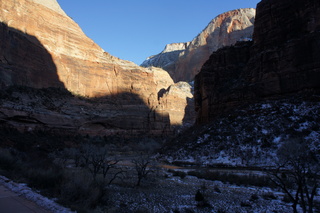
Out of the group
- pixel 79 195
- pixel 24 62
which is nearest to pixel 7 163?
pixel 79 195

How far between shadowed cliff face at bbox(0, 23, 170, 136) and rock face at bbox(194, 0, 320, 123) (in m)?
28.5

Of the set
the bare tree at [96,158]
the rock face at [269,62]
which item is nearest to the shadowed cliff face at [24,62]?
the bare tree at [96,158]

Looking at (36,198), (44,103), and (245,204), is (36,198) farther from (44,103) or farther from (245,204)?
(44,103)

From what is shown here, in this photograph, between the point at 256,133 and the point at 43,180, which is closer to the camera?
the point at 43,180

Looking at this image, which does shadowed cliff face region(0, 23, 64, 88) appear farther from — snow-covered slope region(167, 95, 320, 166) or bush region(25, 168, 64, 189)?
bush region(25, 168, 64, 189)

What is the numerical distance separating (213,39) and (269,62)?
104 m

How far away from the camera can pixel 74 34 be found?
62844 millimetres

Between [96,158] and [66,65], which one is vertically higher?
[66,65]

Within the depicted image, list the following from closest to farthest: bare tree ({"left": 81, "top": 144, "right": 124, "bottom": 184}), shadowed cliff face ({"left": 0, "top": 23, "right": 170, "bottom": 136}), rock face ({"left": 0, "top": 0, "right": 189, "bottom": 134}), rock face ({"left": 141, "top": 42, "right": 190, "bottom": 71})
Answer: bare tree ({"left": 81, "top": 144, "right": 124, "bottom": 184})
shadowed cliff face ({"left": 0, "top": 23, "right": 170, "bottom": 136})
rock face ({"left": 0, "top": 0, "right": 189, "bottom": 134})
rock face ({"left": 141, "top": 42, "right": 190, "bottom": 71})

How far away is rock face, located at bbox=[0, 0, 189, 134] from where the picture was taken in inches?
1786

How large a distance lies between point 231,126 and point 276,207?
1691cm

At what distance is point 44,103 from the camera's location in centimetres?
4469

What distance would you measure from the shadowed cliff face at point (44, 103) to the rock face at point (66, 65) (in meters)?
0.21

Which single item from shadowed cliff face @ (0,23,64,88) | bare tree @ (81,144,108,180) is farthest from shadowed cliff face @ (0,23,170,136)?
bare tree @ (81,144,108,180)
